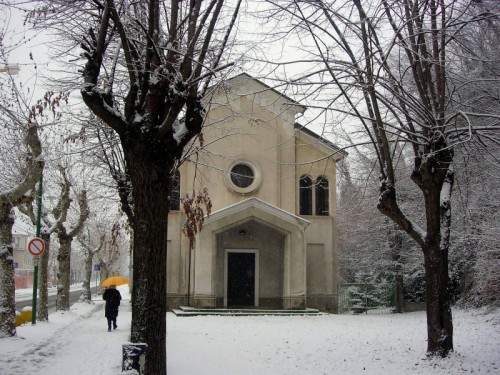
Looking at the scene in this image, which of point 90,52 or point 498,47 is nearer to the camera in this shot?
point 90,52

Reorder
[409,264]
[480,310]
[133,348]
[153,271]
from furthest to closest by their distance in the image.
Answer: [409,264] → [480,310] → [153,271] → [133,348]

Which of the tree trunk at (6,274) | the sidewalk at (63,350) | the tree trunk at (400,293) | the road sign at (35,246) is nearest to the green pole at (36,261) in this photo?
the sidewalk at (63,350)

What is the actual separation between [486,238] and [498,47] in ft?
23.9

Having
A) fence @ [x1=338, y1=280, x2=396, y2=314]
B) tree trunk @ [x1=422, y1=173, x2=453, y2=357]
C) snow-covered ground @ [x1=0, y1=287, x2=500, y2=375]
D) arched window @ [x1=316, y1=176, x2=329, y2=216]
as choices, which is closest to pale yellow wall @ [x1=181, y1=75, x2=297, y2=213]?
arched window @ [x1=316, y1=176, x2=329, y2=216]

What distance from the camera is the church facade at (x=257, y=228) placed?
24062 mm

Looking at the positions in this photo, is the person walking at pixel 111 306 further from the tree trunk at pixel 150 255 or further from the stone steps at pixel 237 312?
the tree trunk at pixel 150 255

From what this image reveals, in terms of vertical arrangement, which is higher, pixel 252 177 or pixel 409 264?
pixel 252 177

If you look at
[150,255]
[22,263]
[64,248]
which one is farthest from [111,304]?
[22,263]

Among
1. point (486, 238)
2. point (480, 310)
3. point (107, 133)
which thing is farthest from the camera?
point (480, 310)

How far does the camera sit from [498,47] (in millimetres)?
12477

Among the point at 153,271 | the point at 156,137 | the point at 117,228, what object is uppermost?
the point at 156,137

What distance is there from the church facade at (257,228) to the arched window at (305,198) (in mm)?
51

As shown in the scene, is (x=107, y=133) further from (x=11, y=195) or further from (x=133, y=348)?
(x=133, y=348)

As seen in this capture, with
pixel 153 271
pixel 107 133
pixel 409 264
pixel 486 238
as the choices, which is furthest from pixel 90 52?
pixel 409 264
